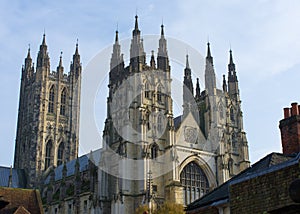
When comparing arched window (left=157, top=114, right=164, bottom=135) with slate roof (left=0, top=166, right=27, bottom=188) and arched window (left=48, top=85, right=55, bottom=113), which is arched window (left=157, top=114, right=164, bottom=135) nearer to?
slate roof (left=0, top=166, right=27, bottom=188)

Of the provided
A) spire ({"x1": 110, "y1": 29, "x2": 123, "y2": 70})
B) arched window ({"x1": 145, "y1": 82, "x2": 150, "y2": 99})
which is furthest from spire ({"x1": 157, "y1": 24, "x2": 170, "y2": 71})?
spire ({"x1": 110, "y1": 29, "x2": 123, "y2": 70})

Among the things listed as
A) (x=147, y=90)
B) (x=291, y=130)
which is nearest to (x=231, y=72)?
(x=147, y=90)

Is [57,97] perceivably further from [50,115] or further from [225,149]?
[225,149]

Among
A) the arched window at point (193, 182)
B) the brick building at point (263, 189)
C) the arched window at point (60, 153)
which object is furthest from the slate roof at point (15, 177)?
the brick building at point (263, 189)

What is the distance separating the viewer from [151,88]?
51.2m

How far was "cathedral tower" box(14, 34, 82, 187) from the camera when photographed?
7119cm

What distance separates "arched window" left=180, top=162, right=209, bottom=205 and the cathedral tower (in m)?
29.1

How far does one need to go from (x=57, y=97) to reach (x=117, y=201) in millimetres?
35231

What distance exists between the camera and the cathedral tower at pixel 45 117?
71.2 metres

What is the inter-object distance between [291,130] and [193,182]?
33.4m

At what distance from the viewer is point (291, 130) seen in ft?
51.1

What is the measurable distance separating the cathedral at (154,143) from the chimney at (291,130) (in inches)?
1129

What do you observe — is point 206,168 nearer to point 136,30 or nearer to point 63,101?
point 136,30

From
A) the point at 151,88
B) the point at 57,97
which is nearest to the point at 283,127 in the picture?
the point at 151,88
